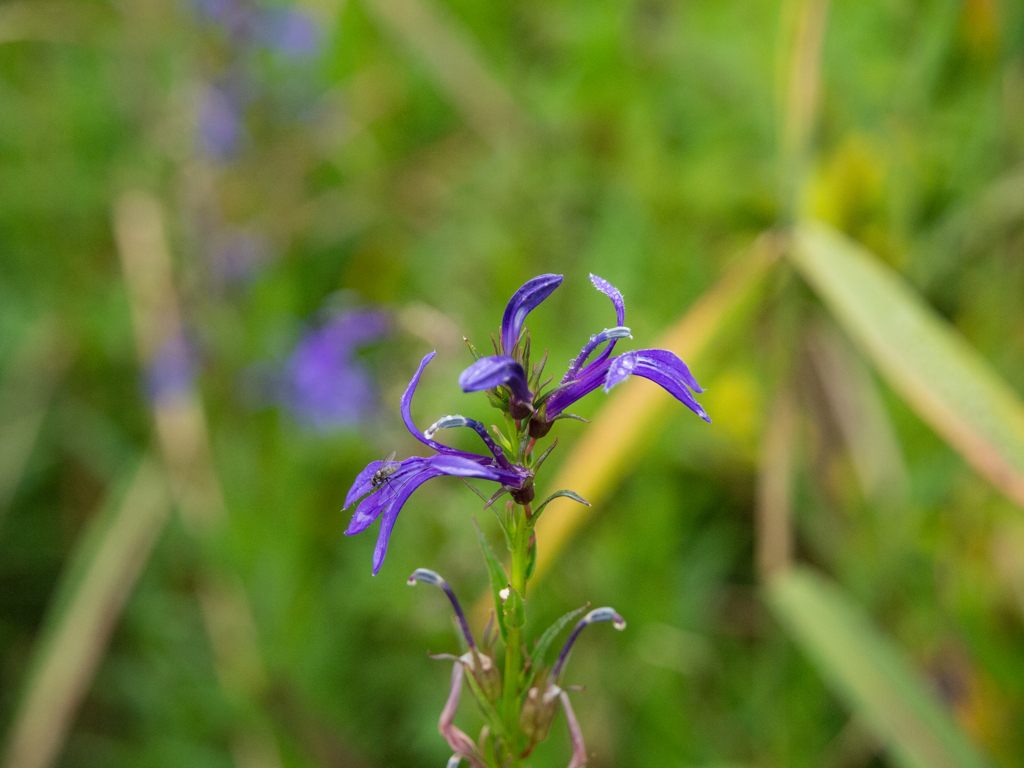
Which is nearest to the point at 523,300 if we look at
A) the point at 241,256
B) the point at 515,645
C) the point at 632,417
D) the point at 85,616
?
the point at 515,645

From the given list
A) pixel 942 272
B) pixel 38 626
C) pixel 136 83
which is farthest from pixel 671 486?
pixel 136 83

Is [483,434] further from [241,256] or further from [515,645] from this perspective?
[241,256]

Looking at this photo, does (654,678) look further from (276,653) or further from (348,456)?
(348,456)

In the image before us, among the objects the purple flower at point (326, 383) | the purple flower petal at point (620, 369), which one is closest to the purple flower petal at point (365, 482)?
the purple flower petal at point (620, 369)

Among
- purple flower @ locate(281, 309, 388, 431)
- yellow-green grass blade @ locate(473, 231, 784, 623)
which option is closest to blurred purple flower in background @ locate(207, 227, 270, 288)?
purple flower @ locate(281, 309, 388, 431)

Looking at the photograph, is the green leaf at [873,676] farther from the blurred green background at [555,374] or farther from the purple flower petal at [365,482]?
the purple flower petal at [365,482]
